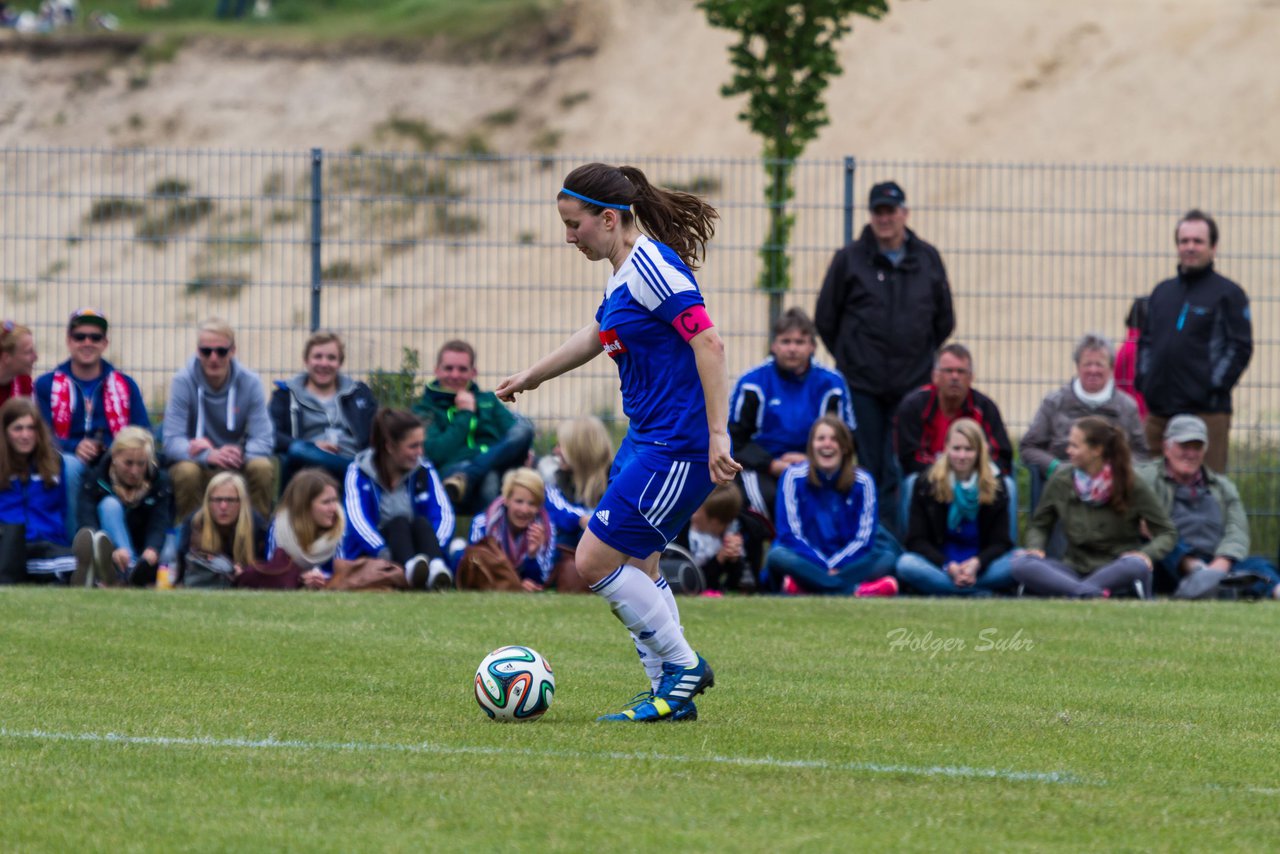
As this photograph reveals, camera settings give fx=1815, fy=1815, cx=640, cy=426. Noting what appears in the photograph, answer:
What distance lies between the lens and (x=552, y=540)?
12.4m

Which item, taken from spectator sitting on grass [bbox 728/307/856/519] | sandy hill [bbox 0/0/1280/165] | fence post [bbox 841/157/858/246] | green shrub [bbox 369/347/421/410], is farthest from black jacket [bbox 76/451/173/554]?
sandy hill [bbox 0/0/1280/165]

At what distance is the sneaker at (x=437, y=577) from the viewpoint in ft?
39.6

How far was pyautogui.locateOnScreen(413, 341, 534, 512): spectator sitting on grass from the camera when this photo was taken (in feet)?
43.0

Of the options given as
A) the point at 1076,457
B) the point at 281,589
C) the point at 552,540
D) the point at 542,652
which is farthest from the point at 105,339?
the point at 1076,457

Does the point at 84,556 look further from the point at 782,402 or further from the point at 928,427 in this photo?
the point at 928,427

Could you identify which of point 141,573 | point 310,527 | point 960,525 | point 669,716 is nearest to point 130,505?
point 141,573

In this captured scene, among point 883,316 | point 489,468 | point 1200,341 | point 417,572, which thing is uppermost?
point 883,316

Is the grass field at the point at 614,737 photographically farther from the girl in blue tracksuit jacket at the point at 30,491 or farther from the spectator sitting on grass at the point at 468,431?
the spectator sitting on grass at the point at 468,431

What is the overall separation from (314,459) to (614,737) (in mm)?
6971

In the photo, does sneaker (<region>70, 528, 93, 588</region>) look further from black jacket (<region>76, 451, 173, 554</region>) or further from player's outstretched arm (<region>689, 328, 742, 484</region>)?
player's outstretched arm (<region>689, 328, 742, 484</region>)

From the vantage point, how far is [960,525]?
12547 millimetres

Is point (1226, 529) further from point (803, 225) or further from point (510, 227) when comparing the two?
point (510, 227)

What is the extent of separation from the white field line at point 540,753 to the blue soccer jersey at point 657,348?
1275 mm

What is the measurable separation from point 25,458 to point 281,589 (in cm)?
192
